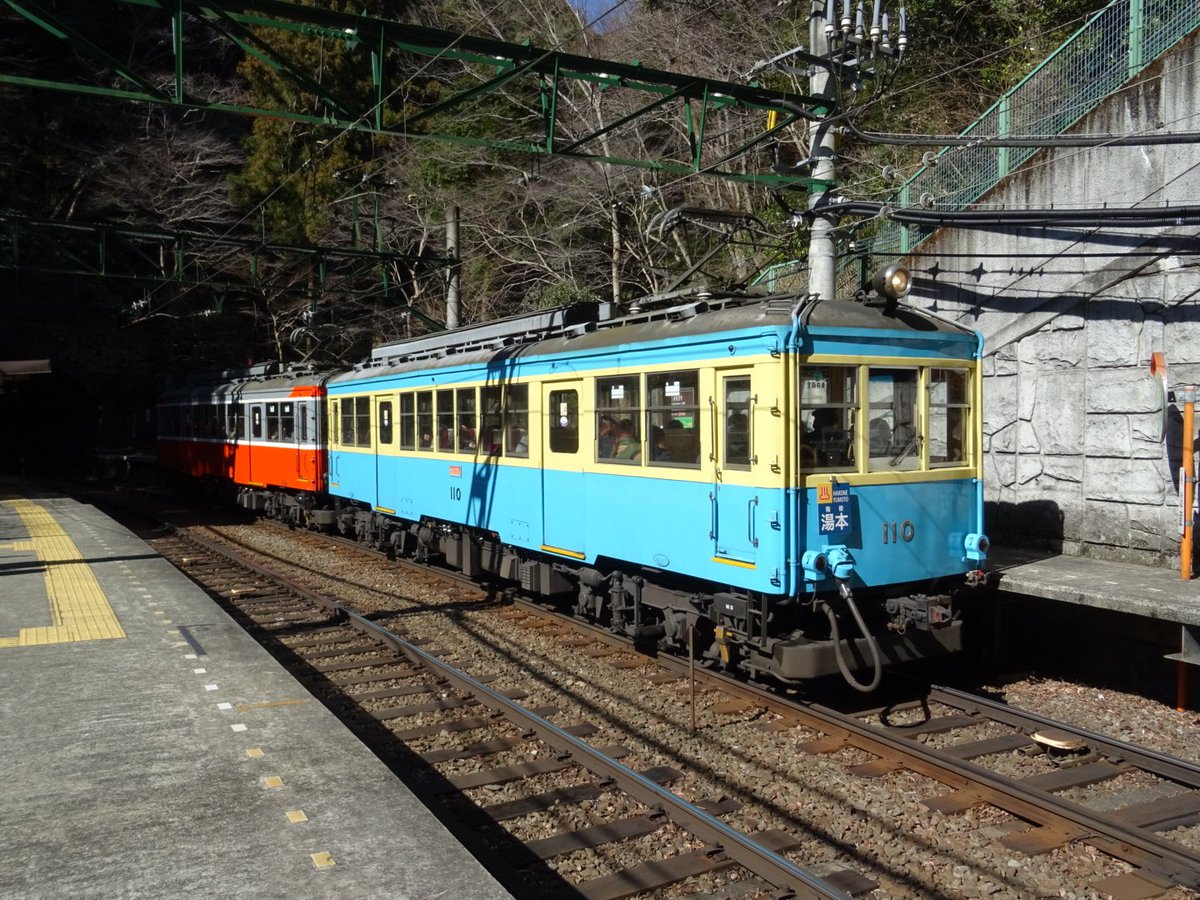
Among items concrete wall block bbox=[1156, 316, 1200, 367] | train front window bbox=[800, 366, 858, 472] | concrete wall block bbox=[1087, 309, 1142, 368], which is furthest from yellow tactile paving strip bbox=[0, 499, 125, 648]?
concrete wall block bbox=[1156, 316, 1200, 367]

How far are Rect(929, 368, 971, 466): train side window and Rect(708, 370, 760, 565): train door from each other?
5.42 feet

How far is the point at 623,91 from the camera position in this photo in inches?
770

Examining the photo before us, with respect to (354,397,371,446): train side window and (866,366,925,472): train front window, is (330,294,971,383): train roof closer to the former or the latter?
(866,366,925,472): train front window

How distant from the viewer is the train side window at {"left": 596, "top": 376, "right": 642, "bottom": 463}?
27.2ft

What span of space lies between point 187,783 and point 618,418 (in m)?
4.61

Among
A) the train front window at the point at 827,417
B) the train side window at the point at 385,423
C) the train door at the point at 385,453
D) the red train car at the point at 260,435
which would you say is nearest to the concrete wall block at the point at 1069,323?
the train front window at the point at 827,417

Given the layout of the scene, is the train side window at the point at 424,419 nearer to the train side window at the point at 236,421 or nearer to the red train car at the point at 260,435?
the red train car at the point at 260,435

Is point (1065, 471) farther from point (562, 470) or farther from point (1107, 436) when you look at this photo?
point (562, 470)

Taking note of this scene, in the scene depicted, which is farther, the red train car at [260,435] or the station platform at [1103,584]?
the red train car at [260,435]

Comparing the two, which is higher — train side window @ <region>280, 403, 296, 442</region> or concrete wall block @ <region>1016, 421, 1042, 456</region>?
train side window @ <region>280, 403, 296, 442</region>

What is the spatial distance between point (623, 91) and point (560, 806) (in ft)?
54.7

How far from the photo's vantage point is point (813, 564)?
6.80 m

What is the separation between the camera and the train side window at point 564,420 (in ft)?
30.3

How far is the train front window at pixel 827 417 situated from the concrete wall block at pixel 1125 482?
146 inches
